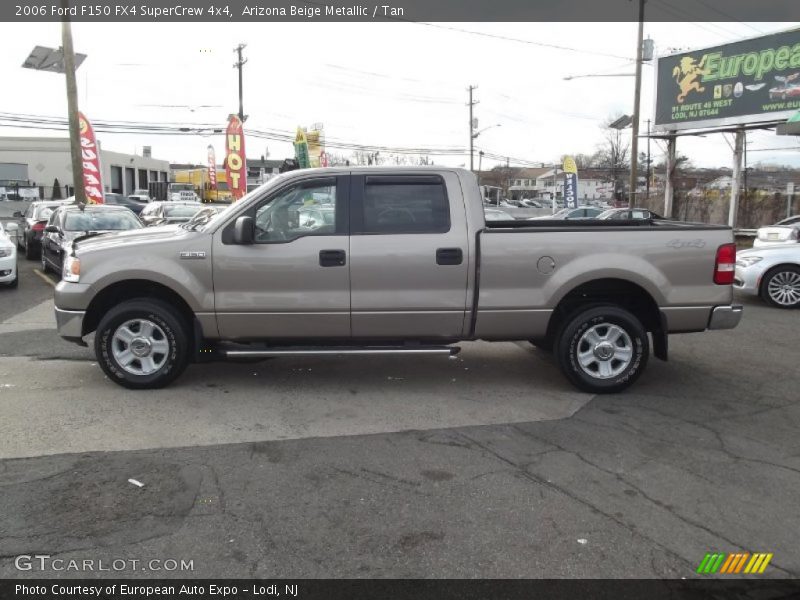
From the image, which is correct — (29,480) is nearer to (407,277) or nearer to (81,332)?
(81,332)

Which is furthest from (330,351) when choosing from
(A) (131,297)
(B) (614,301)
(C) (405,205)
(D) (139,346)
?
(B) (614,301)

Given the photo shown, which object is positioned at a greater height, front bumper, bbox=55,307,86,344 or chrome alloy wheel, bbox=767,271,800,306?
front bumper, bbox=55,307,86,344

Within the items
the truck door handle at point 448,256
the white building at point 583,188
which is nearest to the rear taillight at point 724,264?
the truck door handle at point 448,256

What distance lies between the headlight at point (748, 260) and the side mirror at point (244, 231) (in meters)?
9.09

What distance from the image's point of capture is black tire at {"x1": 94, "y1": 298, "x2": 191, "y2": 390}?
220 inches

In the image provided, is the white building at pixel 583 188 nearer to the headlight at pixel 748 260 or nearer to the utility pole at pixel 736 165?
the utility pole at pixel 736 165

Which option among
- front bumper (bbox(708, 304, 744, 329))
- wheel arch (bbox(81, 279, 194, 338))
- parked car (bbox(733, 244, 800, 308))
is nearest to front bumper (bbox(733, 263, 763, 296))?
parked car (bbox(733, 244, 800, 308))

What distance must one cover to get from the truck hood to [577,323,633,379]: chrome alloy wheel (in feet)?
11.7

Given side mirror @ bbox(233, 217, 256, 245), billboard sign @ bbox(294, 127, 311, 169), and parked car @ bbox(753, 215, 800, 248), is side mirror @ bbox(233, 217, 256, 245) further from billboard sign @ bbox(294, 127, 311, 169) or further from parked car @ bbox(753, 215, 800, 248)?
billboard sign @ bbox(294, 127, 311, 169)

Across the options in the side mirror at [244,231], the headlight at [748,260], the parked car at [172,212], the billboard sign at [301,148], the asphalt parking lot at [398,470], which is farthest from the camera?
the billboard sign at [301,148]

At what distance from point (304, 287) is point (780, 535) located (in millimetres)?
3778

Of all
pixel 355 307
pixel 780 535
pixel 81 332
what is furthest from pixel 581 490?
pixel 81 332

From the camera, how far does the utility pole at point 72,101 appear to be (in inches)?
649
